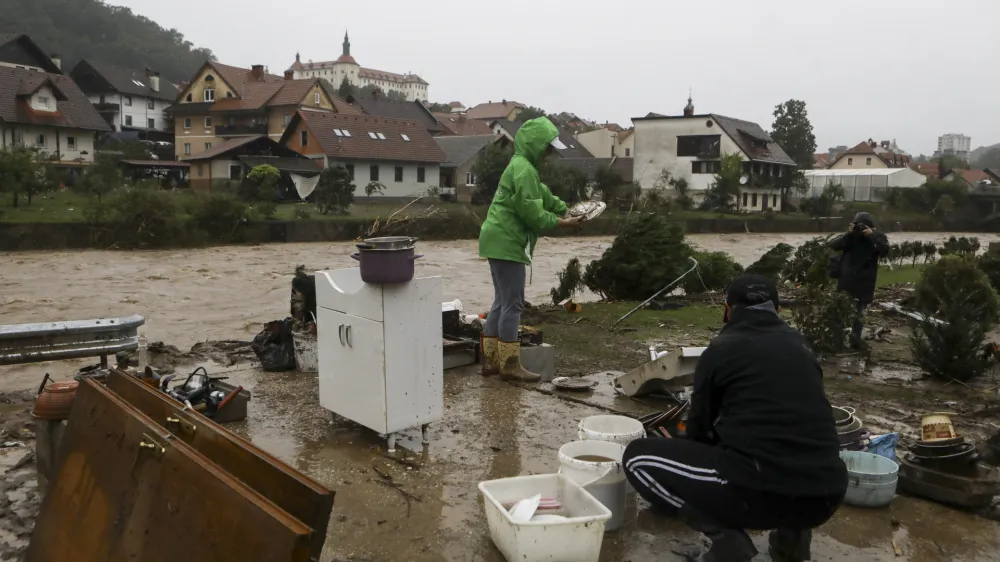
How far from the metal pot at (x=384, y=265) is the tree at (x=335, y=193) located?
29769 mm

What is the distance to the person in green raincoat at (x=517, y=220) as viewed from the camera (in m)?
5.55

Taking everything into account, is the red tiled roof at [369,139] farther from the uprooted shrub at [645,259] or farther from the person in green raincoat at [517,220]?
the person in green raincoat at [517,220]

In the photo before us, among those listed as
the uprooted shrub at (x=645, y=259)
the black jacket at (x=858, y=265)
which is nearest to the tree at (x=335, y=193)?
the uprooted shrub at (x=645, y=259)

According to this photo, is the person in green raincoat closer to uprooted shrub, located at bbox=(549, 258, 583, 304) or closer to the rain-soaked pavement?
the rain-soaked pavement

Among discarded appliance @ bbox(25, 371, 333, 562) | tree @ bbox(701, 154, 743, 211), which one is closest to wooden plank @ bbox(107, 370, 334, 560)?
discarded appliance @ bbox(25, 371, 333, 562)

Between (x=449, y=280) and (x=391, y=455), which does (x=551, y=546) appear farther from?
(x=449, y=280)

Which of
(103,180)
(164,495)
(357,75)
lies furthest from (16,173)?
(357,75)

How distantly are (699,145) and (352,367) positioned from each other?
52.0 meters

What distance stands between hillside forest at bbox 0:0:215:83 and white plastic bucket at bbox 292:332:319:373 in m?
82.5

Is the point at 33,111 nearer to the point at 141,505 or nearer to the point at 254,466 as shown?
the point at 141,505

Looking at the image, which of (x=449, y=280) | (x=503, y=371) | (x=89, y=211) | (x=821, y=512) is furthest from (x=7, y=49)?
(x=821, y=512)

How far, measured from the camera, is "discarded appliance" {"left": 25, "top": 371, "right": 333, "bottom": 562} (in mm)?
2156

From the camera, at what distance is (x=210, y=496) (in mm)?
2273

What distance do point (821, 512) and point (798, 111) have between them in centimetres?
7703
